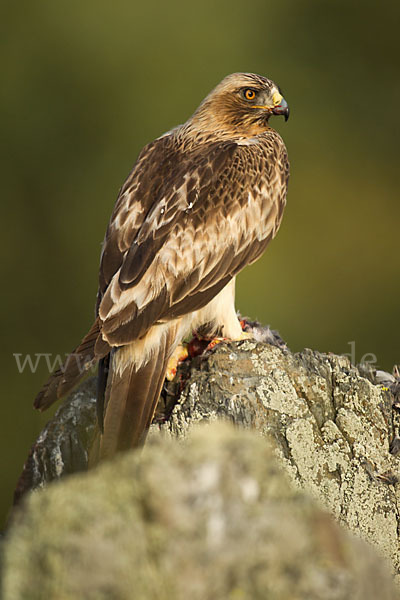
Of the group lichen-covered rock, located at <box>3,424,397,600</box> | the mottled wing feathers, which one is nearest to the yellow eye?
the mottled wing feathers

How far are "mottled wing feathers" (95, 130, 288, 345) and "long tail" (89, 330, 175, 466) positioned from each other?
0.14 metres

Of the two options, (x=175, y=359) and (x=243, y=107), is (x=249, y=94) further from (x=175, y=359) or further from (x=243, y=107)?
(x=175, y=359)

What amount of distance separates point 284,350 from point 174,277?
72 cm

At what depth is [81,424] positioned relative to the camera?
121 inches

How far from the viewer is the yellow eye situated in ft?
14.1

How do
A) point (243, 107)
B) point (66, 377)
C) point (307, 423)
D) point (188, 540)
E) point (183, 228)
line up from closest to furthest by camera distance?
point (188, 540), point (307, 423), point (66, 377), point (183, 228), point (243, 107)

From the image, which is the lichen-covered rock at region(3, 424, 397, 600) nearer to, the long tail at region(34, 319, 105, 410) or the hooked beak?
the long tail at region(34, 319, 105, 410)

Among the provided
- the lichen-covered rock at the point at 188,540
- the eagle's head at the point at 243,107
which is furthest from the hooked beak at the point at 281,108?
the lichen-covered rock at the point at 188,540

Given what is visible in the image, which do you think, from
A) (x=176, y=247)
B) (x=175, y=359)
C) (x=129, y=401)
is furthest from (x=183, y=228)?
(x=129, y=401)

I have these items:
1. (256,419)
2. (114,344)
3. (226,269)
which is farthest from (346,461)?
(226,269)

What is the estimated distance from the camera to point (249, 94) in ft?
14.2

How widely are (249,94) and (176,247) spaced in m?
1.40

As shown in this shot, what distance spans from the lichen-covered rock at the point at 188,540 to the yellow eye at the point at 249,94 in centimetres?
357

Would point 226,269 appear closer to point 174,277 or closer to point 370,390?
point 174,277
